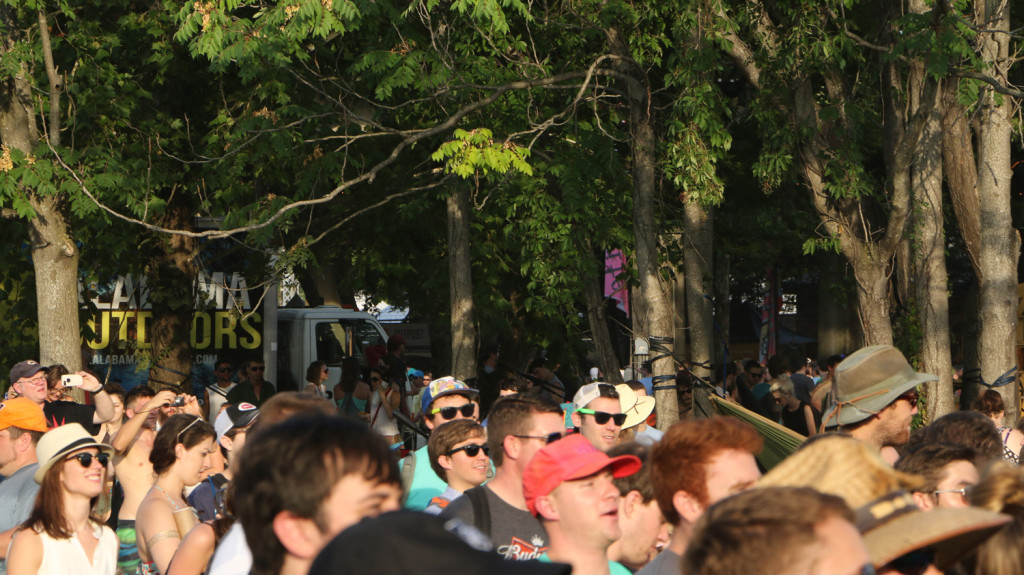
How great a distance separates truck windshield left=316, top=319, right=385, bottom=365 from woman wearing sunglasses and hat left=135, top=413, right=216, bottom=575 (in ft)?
46.2

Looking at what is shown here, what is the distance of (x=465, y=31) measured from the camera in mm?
12672

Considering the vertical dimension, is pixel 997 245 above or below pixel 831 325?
above

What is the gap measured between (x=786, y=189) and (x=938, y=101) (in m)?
9.95

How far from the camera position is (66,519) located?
195 inches

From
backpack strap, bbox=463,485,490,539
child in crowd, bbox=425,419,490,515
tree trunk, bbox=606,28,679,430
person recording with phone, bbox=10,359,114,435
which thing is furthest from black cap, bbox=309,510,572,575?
tree trunk, bbox=606,28,679,430

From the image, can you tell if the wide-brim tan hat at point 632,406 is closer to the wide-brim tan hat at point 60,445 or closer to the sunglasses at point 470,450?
the sunglasses at point 470,450

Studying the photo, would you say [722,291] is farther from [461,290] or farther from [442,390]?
[442,390]

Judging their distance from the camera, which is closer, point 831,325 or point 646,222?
point 646,222

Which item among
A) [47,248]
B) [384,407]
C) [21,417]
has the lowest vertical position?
[384,407]

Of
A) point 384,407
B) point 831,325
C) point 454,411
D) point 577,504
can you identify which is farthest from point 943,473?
point 831,325

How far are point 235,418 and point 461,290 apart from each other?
29.3 feet

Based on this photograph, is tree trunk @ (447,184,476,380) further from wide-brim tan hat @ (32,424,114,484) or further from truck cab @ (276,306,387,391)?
wide-brim tan hat @ (32,424,114,484)

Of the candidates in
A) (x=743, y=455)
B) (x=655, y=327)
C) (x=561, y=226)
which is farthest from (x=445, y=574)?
(x=561, y=226)

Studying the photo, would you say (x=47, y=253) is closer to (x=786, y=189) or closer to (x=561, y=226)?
(x=561, y=226)
